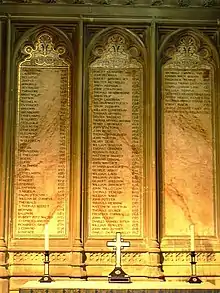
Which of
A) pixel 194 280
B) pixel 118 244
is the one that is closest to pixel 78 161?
pixel 118 244

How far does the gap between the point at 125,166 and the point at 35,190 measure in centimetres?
104

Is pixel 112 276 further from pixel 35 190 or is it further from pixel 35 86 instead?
pixel 35 86

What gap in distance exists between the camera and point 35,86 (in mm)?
7352

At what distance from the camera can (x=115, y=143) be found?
23.9 feet

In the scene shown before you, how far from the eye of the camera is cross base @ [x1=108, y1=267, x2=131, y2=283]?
254 inches

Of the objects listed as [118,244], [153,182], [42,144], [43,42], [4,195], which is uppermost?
[43,42]

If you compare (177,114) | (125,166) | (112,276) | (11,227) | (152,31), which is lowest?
(112,276)

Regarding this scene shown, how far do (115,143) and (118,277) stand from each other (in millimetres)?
1579

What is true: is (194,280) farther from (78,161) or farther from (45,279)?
(78,161)

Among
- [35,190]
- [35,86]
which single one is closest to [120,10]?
[35,86]

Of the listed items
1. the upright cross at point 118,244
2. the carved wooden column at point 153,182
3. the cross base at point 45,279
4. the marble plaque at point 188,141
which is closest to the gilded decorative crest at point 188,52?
the marble plaque at point 188,141

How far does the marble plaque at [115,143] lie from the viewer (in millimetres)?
7164

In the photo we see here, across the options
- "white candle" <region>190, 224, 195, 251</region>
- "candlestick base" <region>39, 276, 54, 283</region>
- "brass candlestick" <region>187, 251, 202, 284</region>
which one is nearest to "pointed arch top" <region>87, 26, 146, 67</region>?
"white candle" <region>190, 224, 195, 251</region>

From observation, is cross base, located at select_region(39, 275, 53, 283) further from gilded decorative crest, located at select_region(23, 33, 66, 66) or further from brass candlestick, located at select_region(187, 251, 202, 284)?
gilded decorative crest, located at select_region(23, 33, 66, 66)
